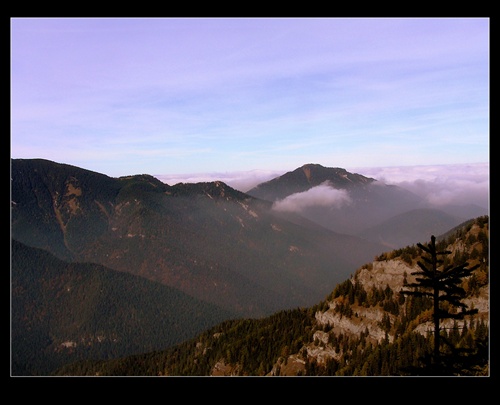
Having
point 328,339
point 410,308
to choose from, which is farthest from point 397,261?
point 328,339

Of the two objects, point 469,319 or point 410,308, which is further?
point 410,308
